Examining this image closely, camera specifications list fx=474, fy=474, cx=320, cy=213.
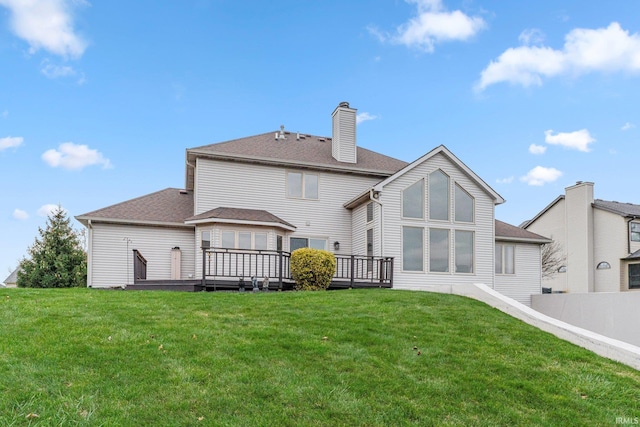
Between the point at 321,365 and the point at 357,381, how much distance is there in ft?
2.05

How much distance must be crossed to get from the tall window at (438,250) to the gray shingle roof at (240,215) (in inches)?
200

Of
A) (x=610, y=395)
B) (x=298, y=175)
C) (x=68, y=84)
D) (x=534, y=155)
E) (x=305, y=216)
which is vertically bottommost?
(x=610, y=395)

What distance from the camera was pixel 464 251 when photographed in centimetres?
1764

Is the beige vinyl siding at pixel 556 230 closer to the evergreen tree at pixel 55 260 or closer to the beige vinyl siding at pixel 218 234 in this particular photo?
the beige vinyl siding at pixel 218 234

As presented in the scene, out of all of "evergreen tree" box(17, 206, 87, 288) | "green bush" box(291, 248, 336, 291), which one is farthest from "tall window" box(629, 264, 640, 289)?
"evergreen tree" box(17, 206, 87, 288)

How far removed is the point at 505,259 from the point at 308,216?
8.58m

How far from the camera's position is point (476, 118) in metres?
18.1

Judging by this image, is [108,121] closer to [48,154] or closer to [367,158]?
[48,154]

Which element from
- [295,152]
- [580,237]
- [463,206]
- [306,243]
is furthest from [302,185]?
[580,237]

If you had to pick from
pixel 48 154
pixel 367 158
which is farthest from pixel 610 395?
pixel 48 154

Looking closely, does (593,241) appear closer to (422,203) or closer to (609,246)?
(609,246)

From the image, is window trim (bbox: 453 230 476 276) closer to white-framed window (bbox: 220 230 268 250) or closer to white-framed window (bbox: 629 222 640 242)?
white-framed window (bbox: 220 230 268 250)

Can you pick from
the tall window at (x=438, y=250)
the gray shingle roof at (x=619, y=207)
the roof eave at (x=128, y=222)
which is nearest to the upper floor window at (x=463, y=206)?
the tall window at (x=438, y=250)

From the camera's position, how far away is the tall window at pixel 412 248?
55.1 ft
